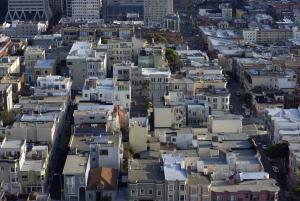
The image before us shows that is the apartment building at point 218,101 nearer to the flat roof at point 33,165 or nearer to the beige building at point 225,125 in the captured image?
the beige building at point 225,125

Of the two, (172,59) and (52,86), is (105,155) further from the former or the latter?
(172,59)

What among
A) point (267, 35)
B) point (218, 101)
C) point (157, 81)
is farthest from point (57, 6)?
point (218, 101)

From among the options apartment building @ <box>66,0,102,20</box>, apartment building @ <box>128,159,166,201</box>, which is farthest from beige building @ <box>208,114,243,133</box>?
apartment building @ <box>66,0,102,20</box>

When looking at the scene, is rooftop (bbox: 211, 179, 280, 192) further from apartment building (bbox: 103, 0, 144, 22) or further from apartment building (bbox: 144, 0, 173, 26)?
apartment building (bbox: 103, 0, 144, 22)

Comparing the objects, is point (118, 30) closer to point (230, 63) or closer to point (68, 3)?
point (230, 63)

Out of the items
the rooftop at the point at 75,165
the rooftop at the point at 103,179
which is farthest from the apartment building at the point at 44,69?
the rooftop at the point at 103,179

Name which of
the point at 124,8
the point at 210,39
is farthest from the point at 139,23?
the point at 124,8

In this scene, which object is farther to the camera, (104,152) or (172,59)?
(172,59)
